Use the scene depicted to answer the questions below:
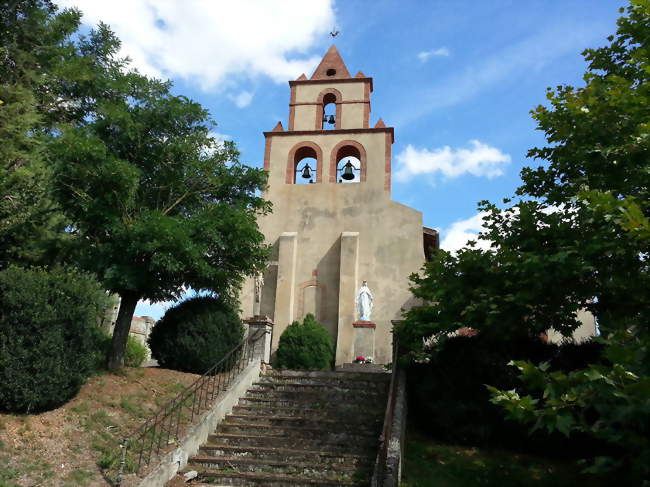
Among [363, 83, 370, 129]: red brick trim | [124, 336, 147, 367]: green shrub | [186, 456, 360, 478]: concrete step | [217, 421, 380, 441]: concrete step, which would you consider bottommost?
[186, 456, 360, 478]: concrete step

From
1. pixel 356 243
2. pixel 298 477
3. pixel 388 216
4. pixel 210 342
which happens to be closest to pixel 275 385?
pixel 210 342

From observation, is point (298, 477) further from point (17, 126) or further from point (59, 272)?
point (17, 126)

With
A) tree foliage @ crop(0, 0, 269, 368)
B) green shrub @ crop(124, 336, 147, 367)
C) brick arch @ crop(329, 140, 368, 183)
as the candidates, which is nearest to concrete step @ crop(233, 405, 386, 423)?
tree foliage @ crop(0, 0, 269, 368)

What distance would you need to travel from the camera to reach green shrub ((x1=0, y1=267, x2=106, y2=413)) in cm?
962

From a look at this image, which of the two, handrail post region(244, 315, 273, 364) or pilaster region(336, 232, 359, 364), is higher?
pilaster region(336, 232, 359, 364)

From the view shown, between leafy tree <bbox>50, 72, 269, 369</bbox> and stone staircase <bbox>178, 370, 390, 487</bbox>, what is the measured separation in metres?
3.24

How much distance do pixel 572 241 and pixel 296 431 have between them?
19.4 ft

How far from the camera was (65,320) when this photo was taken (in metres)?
10.4

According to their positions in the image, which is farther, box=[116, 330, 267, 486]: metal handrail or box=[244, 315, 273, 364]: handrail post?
box=[244, 315, 273, 364]: handrail post

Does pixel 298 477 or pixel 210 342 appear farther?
pixel 210 342

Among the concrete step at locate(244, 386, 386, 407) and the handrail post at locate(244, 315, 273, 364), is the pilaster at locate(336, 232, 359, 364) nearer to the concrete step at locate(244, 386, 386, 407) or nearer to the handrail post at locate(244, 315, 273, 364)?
the handrail post at locate(244, 315, 273, 364)

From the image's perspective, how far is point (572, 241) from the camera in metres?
8.50

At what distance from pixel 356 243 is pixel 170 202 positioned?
28.2 ft

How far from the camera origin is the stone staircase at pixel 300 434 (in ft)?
29.6
